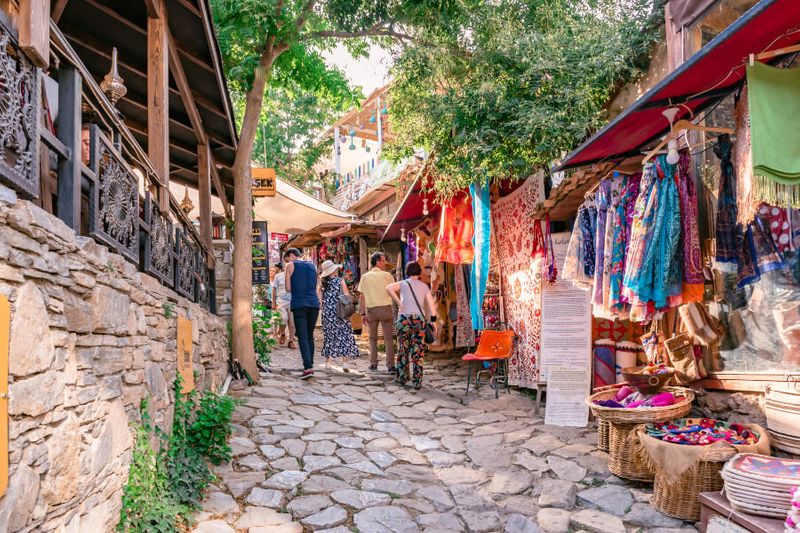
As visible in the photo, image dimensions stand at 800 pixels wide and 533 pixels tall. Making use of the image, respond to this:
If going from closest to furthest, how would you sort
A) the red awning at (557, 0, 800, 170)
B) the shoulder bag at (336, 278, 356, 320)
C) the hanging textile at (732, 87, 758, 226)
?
the red awning at (557, 0, 800, 170), the hanging textile at (732, 87, 758, 226), the shoulder bag at (336, 278, 356, 320)

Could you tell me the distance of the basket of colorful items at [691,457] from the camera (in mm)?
3961

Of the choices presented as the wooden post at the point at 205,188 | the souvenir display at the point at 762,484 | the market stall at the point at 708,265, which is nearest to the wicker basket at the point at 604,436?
the market stall at the point at 708,265

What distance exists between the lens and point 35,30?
241 cm

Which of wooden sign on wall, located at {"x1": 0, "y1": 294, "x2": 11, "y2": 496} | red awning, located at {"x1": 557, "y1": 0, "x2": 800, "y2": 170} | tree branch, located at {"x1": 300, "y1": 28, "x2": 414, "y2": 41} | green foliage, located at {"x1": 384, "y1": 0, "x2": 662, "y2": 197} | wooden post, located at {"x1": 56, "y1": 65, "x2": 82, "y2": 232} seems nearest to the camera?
wooden sign on wall, located at {"x1": 0, "y1": 294, "x2": 11, "y2": 496}

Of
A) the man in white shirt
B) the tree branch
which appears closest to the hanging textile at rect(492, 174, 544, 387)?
the tree branch

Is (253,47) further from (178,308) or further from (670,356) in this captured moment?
(670,356)

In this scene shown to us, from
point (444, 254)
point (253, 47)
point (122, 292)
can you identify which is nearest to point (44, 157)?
point (122, 292)

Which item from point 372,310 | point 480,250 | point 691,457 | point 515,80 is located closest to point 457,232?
point 480,250

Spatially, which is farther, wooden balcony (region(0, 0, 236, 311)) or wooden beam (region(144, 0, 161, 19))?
wooden beam (region(144, 0, 161, 19))

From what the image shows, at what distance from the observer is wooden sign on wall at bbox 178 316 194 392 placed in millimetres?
4888

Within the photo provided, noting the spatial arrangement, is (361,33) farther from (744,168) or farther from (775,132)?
(775,132)

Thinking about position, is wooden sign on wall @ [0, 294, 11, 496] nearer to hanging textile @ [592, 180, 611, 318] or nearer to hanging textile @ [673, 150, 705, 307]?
hanging textile @ [673, 150, 705, 307]

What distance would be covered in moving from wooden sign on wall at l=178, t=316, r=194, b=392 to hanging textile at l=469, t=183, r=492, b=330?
3.80 meters

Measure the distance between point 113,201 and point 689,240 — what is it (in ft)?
12.9
